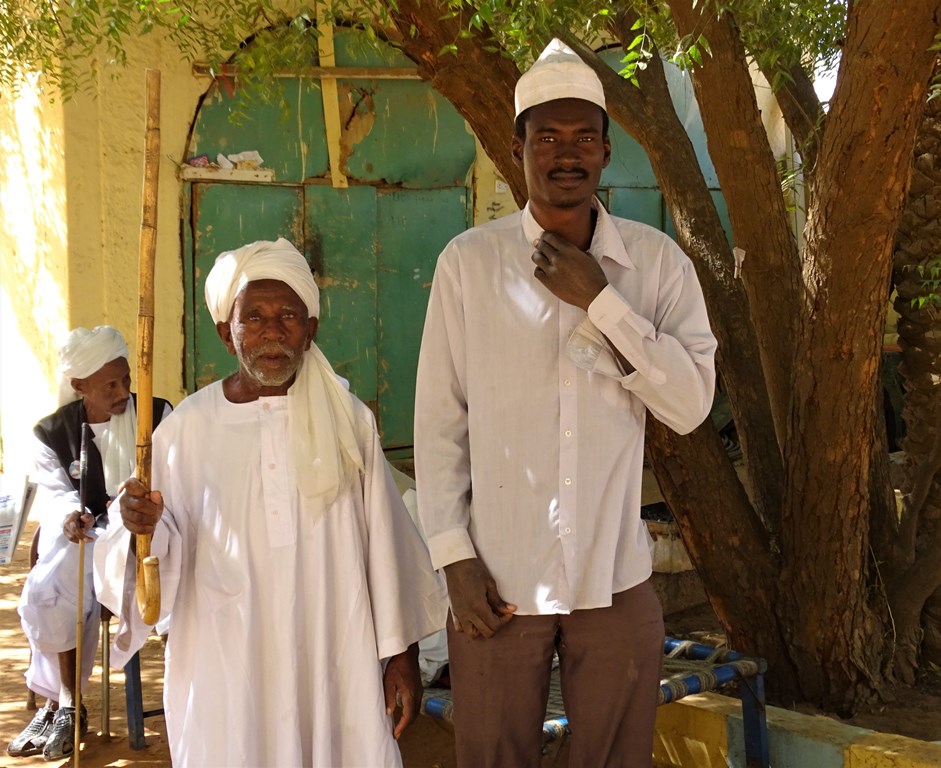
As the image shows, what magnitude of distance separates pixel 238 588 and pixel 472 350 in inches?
35.8

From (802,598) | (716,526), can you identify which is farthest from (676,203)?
(802,598)

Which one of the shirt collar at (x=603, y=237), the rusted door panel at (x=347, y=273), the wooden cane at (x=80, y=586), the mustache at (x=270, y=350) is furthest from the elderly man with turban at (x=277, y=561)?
the rusted door panel at (x=347, y=273)

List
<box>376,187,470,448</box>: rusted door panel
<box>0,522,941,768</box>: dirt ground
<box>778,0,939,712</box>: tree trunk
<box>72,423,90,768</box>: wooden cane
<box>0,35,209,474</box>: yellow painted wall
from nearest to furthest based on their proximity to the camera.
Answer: <box>778,0,939,712</box>: tree trunk → <box>72,423,90,768</box>: wooden cane → <box>0,522,941,768</box>: dirt ground → <box>0,35,209,474</box>: yellow painted wall → <box>376,187,470,448</box>: rusted door panel

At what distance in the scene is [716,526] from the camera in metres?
4.28

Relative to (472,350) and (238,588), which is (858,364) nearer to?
(472,350)

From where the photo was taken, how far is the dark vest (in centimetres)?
489

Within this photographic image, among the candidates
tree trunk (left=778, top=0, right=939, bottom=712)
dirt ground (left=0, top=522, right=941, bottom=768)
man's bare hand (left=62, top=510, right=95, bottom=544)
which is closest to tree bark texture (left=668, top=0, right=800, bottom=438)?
tree trunk (left=778, top=0, right=939, bottom=712)

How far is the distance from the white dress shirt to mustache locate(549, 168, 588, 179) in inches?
5.7

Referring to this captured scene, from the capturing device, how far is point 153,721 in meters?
5.05

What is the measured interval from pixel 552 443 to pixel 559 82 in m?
0.81

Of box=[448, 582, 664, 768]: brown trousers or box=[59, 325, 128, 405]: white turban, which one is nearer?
box=[448, 582, 664, 768]: brown trousers

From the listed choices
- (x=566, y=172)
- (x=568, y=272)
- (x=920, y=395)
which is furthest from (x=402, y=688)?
(x=920, y=395)

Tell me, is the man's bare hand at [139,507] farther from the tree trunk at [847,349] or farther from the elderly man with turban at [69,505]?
the tree trunk at [847,349]

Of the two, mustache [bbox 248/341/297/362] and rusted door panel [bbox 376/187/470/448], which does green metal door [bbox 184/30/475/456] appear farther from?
mustache [bbox 248/341/297/362]
